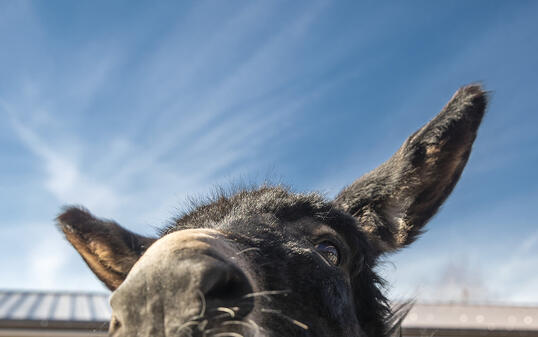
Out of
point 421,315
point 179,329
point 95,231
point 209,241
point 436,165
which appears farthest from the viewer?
point 421,315

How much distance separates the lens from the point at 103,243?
A: 377cm

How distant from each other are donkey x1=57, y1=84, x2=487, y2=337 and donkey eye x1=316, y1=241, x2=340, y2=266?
0.01 metres

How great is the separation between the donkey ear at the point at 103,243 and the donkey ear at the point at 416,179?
1.69 metres

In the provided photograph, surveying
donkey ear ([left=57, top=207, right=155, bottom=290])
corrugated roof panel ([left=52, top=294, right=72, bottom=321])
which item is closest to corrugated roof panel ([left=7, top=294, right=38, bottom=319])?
corrugated roof panel ([left=52, top=294, right=72, bottom=321])

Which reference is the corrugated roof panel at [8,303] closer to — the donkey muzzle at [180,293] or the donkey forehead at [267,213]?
A: the donkey forehead at [267,213]

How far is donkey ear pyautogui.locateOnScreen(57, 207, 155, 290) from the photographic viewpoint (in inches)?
144

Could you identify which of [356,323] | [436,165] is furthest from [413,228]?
[356,323]

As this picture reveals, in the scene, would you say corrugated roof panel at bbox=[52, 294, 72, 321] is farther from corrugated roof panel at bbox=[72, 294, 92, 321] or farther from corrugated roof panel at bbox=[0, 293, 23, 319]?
corrugated roof panel at bbox=[0, 293, 23, 319]

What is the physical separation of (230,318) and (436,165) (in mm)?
2573

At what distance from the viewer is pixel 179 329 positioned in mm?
1850

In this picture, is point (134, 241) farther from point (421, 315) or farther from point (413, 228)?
point (421, 315)

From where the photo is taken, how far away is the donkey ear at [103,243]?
3656mm

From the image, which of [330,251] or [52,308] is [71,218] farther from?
[52,308]

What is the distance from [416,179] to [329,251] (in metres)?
1.18
